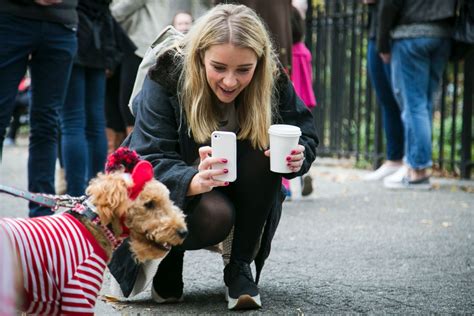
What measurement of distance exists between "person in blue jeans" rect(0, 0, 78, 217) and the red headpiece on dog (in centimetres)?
171

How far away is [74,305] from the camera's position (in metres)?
2.58

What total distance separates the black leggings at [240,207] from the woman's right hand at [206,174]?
157mm

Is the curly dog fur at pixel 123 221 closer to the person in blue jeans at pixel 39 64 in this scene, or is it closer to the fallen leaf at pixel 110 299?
the fallen leaf at pixel 110 299

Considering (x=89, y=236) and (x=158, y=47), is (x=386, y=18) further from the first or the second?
(x=89, y=236)

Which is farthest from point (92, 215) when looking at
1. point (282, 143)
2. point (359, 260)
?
point (359, 260)

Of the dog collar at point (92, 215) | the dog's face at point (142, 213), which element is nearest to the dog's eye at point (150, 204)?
the dog's face at point (142, 213)

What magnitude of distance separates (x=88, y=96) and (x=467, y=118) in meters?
4.05

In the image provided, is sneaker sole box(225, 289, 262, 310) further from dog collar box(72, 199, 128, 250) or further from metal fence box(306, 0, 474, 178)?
metal fence box(306, 0, 474, 178)

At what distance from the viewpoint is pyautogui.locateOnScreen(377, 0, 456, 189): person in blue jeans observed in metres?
6.62

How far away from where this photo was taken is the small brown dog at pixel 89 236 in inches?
100

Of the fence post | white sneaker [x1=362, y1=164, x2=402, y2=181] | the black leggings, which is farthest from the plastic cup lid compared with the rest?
the fence post

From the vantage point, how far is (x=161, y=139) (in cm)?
328

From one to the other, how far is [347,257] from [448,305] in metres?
1.08

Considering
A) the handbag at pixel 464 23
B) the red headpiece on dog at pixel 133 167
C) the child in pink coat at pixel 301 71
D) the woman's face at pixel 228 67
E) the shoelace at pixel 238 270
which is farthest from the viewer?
the handbag at pixel 464 23
